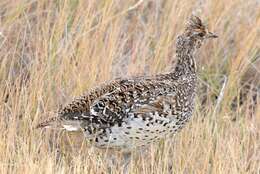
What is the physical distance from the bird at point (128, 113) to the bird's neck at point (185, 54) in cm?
26

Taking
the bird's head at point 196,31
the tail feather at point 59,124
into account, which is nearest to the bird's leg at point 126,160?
the tail feather at point 59,124

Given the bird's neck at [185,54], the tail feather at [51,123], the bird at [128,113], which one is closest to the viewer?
the bird at [128,113]

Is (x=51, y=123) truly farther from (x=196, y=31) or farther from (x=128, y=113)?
(x=196, y=31)

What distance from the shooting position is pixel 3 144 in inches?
213

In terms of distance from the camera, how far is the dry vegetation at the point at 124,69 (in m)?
5.67

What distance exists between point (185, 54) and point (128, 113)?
0.75m

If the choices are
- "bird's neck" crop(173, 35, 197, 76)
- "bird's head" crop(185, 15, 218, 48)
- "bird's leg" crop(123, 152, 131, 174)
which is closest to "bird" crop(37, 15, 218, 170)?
"bird's leg" crop(123, 152, 131, 174)

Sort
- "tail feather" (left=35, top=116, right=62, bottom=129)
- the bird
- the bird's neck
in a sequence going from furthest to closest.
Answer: the bird's neck, "tail feather" (left=35, top=116, right=62, bottom=129), the bird

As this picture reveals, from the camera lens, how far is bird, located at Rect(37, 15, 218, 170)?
557cm

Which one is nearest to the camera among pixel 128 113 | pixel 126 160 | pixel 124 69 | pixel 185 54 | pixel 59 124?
pixel 128 113

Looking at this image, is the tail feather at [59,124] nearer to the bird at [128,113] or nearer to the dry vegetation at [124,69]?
the bird at [128,113]

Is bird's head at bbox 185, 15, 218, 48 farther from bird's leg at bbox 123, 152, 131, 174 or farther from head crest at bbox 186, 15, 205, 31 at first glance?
bird's leg at bbox 123, 152, 131, 174

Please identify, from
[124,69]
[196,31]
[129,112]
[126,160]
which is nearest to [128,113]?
[129,112]

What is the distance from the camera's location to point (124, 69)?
692cm
